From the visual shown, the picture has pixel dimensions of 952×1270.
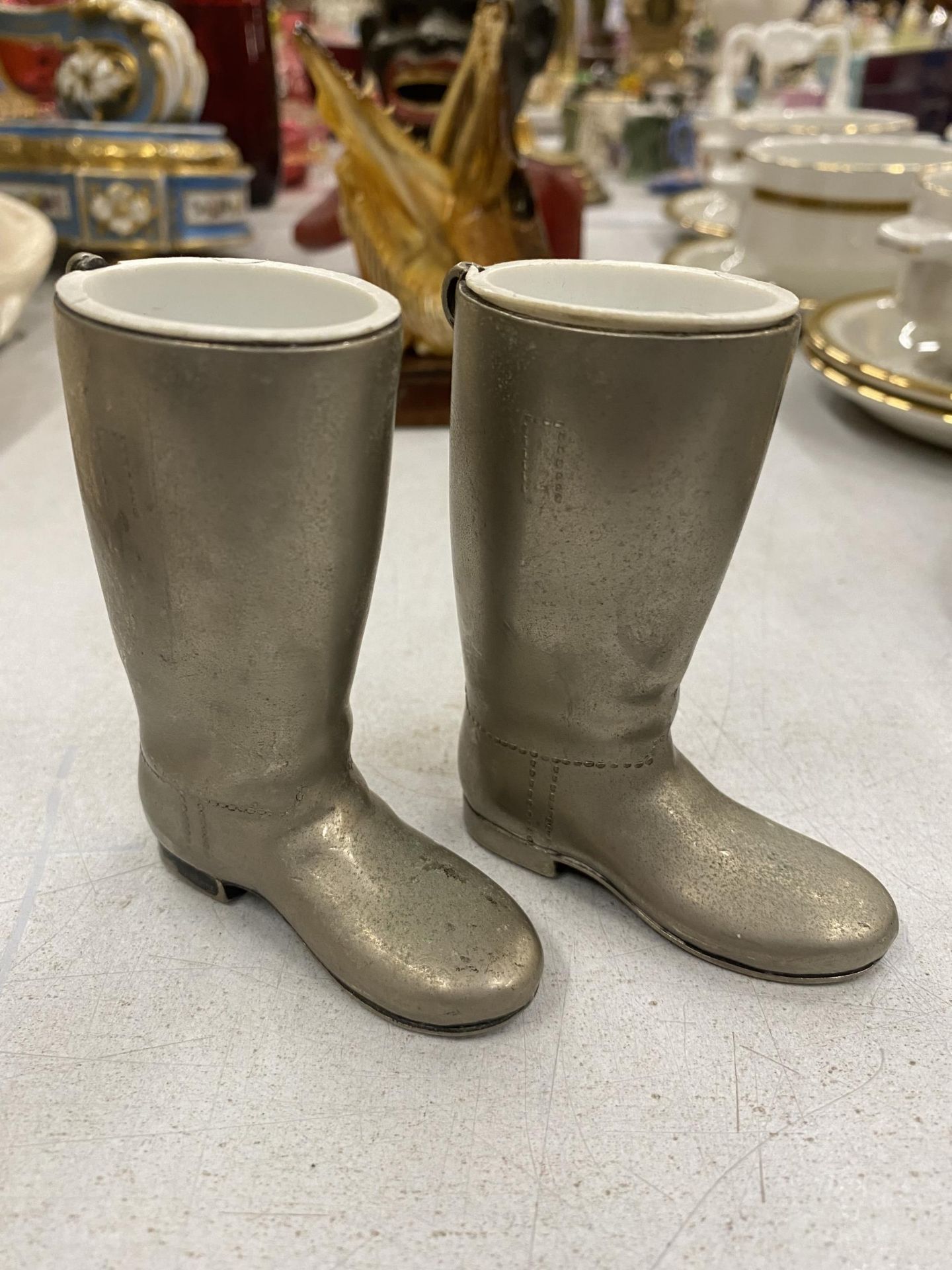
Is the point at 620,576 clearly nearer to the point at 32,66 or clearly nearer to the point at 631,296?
the point at 631,296

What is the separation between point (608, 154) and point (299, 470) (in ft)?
5.93

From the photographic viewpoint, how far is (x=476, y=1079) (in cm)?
35

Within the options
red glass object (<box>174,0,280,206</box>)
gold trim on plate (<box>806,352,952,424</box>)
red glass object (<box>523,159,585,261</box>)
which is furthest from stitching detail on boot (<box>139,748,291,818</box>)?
red glass object (<box>174,0,280,206</box>)

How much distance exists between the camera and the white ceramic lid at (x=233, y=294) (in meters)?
0.34

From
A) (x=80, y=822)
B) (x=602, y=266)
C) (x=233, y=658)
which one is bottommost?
(x=80, y=822)

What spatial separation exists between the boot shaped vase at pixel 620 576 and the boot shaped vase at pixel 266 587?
45 mm

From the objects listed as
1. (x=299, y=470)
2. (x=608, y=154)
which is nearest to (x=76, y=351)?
(x=299, y=470)

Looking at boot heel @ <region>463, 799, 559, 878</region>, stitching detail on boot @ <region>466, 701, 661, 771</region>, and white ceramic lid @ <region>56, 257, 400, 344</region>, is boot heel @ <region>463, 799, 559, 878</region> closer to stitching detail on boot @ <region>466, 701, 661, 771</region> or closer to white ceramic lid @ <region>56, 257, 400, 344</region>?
stitching detail on boot @ <region>466, 701, 661, 771</region>

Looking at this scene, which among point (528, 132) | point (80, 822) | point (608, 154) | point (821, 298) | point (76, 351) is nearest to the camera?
point (76, 351)

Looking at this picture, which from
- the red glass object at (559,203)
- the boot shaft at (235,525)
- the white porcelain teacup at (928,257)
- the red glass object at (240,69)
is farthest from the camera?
the red glass object at (240,69)

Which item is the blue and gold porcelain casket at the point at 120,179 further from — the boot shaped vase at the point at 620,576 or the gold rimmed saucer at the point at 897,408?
the boot shaped vase at the point at 620,576

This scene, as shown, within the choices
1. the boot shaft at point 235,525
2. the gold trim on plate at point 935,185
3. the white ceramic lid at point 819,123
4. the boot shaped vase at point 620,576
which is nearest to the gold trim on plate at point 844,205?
the gold trim on plate at point 935,185

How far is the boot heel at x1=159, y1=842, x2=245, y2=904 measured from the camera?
1.37ft

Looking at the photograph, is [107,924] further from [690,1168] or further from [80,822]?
[690,1168]
